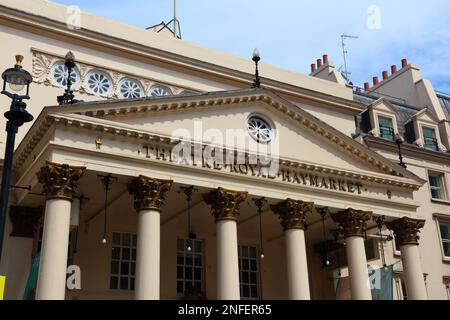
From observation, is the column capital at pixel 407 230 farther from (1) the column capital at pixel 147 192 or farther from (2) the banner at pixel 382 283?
(1) the column capital at pixel 147 192

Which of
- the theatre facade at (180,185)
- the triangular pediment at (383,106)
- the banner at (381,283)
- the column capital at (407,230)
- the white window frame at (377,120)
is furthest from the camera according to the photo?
the triangular pediment at (383,106)

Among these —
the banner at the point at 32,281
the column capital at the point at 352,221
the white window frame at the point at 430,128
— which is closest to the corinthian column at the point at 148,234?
the banner at the point at 32,281

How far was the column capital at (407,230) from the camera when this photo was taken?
25.0 m

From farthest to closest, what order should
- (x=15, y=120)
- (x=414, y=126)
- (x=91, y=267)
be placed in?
(x=414, y=126) → (x=91, y=267) → (x=15, y=120)

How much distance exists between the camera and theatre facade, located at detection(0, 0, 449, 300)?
19.2m

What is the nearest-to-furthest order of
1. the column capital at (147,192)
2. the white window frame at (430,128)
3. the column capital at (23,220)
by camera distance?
the column capital at (147,192) → the column capital at (23,220) → the white window frame at (430,128)

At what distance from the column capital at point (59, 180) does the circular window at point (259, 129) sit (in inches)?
296

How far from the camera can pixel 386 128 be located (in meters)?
34.0

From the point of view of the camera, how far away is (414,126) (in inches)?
1369

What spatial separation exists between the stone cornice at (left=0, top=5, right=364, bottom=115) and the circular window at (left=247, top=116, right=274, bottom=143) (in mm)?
6440

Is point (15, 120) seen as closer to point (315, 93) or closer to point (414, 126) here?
point (315, 93)

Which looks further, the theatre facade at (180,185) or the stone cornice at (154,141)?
the theatre facade at (180,185)
